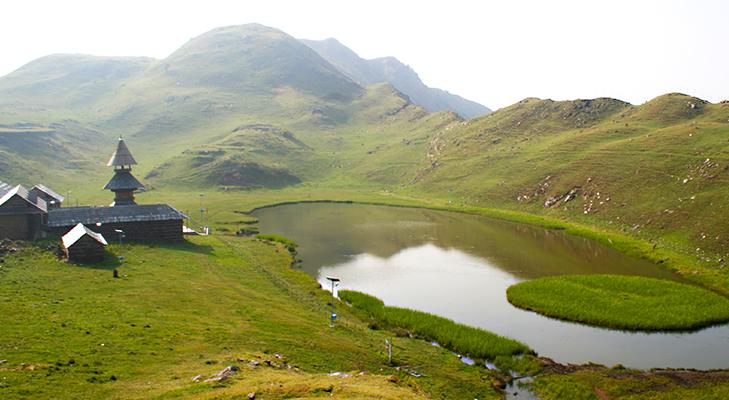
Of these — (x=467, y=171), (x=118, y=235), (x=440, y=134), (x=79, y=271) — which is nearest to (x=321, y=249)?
(x=118, y=235)

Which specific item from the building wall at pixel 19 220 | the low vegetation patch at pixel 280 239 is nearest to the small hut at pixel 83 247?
the building wall at pixel 19 220

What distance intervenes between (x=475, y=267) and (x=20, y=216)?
5522 cm

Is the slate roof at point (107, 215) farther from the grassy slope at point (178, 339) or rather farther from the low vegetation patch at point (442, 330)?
the low vegetation patch at point (442, 330)

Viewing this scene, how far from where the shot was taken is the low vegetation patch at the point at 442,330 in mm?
39281

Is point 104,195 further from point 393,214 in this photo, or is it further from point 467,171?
point 467,171

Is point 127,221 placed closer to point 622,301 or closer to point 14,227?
point 14,227

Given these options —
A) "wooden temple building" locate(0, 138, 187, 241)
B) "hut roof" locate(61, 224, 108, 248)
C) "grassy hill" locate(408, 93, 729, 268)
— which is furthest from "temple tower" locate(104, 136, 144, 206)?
"grassy hill" locate(408, 93, 729, 268)

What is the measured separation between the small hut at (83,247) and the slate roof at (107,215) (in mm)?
11119

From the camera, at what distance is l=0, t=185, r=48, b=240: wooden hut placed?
58.7 m

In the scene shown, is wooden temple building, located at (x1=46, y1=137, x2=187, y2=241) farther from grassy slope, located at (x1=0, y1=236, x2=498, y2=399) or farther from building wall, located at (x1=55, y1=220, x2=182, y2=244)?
grassy slope, located at (x1=0, y1=236, x2=498, y2=399)

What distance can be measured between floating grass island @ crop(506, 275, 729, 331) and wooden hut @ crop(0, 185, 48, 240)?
54754 mm

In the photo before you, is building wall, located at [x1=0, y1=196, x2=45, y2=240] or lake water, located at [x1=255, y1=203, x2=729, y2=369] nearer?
lake water, located at [x1=255, y1=203, x2=729, y2=369]

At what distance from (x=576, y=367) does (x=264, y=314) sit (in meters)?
23.9

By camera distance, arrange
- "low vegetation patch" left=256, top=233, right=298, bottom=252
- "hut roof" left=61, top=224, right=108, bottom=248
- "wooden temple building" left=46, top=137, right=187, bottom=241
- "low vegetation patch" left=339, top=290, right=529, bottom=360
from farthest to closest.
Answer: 1. "low vegetation patch" left=256, top=233, right=298, bottom=252
2. "wooden temple building" left=46, top=137, right=187, bottom=241
3. "hut roof" left=61, top=224, right=108, bottom=248
4. "low vegetation patch" left=339, top=290, right=529, bottom=360
